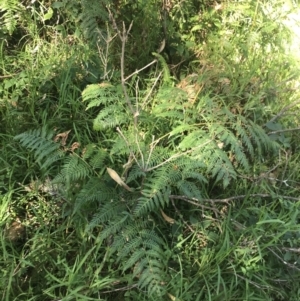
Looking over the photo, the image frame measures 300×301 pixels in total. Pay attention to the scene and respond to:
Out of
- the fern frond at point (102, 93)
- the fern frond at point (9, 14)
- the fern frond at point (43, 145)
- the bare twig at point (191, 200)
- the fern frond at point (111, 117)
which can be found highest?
the fern frond at point (9, 14)

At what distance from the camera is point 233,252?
6.91ft

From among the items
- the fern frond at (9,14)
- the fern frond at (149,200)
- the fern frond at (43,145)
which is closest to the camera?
the fern frond at (149,200)

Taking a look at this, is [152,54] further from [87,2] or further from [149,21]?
[87,2]

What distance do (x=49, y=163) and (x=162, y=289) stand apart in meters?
0.83

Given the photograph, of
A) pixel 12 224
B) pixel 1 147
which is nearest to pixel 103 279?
pixel 12 224

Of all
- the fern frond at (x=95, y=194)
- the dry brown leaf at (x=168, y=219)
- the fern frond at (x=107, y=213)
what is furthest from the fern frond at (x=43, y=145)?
the dry brown leaf at (x=168, y=219)

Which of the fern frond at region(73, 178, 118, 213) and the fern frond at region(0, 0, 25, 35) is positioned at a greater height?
the fern frond at region(0, 0, 25, 35)

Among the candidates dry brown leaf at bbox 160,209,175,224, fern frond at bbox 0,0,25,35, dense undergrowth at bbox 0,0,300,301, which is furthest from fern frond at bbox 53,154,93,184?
fern frond at bbox 0,0,25,35

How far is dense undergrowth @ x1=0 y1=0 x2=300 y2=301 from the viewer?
2.01 m

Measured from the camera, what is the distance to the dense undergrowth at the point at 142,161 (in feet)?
6.59

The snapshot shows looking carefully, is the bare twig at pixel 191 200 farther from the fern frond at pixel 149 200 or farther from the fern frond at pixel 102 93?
the fern frond at pixel 102 93

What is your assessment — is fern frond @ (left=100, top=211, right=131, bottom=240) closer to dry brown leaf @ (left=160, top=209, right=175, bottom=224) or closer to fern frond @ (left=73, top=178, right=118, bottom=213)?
fern frond @ (left=73, top=178, right=118, bottom=213)

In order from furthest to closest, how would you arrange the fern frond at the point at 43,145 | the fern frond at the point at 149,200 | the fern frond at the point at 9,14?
the fern frond at the point at 9,14
the fern frond at the point at 43,145
the fern frond at the point at 149,200

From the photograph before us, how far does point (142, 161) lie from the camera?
78.3 inches
